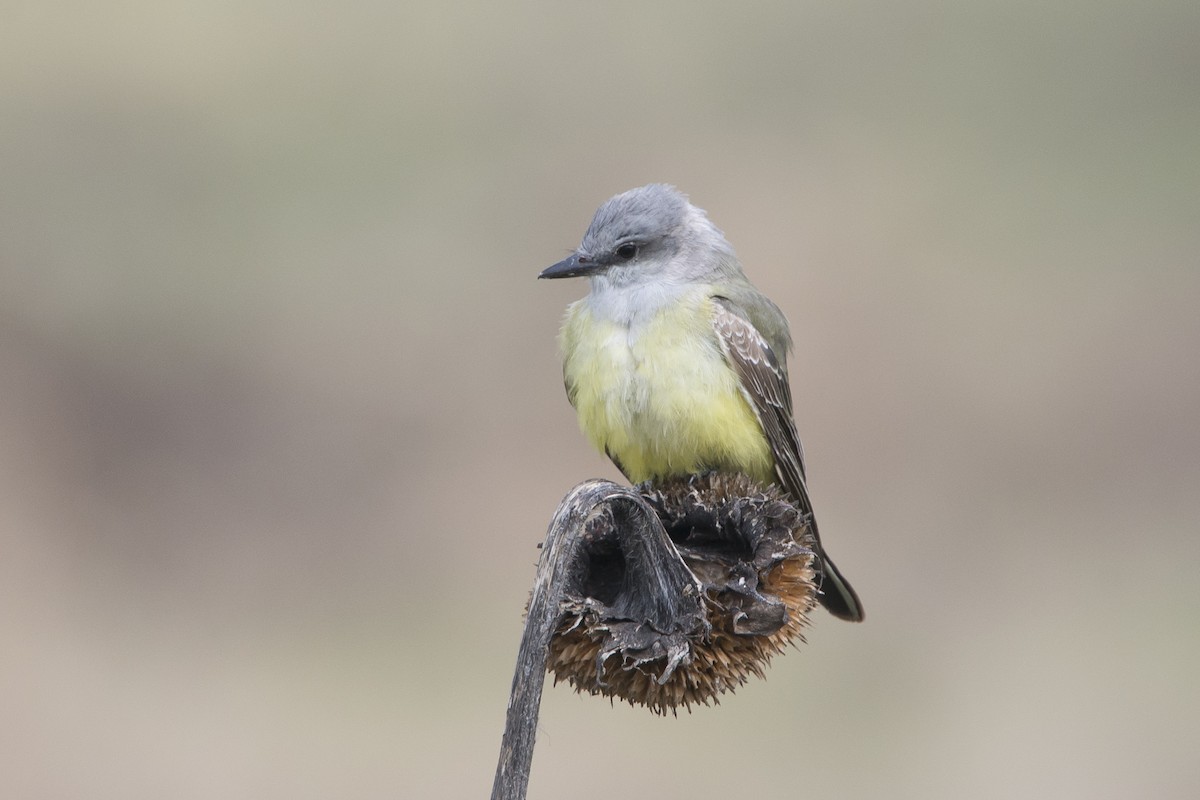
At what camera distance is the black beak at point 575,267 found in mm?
5605

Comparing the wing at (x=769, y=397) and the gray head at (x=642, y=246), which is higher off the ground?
the gray head at (x=642, y=246)

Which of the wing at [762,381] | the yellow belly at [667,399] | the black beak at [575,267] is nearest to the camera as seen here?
the yellow belly at [667,399]

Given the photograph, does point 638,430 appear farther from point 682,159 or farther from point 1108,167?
point 1108,167

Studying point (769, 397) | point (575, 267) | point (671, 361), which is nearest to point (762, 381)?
point (769, 397)

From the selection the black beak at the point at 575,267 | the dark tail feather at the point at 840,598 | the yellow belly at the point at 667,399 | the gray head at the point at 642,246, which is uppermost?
the gray head at the point at 642,246

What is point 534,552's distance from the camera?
9.98 meters

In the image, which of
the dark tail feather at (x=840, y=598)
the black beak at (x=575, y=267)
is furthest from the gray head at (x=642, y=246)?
the dark tail feather at (x=840, y=598)

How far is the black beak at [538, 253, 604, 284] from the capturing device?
18.4 ft

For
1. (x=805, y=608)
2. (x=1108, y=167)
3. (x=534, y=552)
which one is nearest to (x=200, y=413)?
(x=534, y=552)

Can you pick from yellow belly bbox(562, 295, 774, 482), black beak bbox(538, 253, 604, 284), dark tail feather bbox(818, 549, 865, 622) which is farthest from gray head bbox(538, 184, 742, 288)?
dark tail feather bbox(818, 549, 865, 622)

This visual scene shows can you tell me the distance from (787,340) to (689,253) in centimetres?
73

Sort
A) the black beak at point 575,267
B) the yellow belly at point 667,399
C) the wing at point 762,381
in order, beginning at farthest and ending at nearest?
the wing at point 762,381 → the black beak at point 575,267 → the yellow belly at point 667,399

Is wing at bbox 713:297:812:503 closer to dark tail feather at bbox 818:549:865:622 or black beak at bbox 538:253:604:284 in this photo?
dark tail feather at bbox 818:549:865:622

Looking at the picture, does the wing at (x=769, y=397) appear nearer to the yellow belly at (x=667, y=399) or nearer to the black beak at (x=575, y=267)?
the yellow belly at (x=667, y=399)
